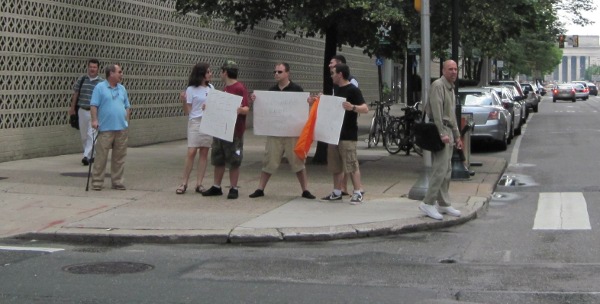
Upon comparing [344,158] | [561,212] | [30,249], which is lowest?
[561,212]

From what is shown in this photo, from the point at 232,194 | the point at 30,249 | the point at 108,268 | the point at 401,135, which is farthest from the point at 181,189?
the point at 401,135

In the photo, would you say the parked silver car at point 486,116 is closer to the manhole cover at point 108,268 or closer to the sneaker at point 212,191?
the sneaker at point 212,191

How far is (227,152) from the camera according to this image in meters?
12.2

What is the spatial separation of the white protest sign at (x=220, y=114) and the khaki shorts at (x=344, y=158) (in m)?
1.28

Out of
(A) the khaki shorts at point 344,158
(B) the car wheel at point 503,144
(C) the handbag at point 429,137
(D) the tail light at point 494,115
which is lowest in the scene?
(B) the car wheel at point 503,144

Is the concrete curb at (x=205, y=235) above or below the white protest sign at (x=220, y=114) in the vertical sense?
below

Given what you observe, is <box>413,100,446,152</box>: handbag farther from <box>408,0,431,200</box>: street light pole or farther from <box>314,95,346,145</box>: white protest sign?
<box>408,0,431,200</box>: street light pole

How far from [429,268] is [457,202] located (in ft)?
13.2

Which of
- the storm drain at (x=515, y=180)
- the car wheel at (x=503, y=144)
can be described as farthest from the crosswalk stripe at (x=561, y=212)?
the car wheel at (x=503, y=144)

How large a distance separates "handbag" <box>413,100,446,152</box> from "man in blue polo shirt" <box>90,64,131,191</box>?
4152mm

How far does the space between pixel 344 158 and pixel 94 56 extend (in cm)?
803

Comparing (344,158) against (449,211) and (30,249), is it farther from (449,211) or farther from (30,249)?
(30,249)

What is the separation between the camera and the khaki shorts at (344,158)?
470 inches

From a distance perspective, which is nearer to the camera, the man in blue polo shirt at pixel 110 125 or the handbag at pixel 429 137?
the handbag at pixel 429 137
